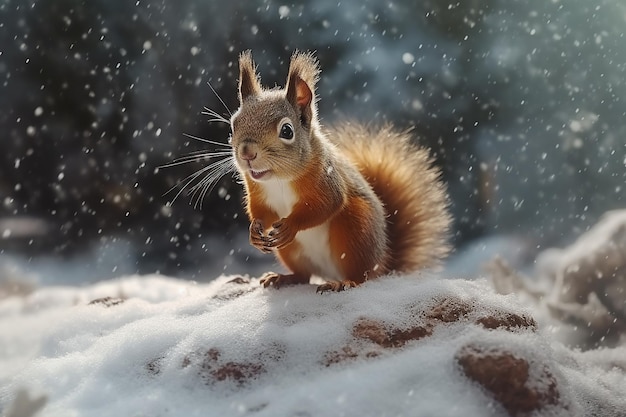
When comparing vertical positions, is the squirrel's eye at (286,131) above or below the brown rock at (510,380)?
above

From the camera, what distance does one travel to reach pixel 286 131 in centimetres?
96

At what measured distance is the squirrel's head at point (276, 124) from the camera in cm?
93

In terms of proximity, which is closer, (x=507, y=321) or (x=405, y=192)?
(x=507, y=321)

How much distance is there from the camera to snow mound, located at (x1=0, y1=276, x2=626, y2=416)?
26.5 inches

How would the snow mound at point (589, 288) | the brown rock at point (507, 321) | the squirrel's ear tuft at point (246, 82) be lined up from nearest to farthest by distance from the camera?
the brown rock at point (507, 321), the squirrel's ear tuft at point (246, 82), the snow mound at point (589, 288)

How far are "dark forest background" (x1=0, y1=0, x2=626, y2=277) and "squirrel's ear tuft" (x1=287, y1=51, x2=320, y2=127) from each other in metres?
0.36

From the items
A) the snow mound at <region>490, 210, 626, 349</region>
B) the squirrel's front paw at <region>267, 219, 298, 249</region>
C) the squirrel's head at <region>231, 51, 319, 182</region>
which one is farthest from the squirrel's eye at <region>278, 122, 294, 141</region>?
the snow mound at <region>490, 210, 626, 349</region>

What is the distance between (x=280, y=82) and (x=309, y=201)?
49 centimetres

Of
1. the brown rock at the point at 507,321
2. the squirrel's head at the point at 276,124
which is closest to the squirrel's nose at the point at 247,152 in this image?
the squirrel's head at the point at 276,124

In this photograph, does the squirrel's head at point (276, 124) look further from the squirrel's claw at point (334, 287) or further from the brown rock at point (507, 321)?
the brown rock at point (507, 321)

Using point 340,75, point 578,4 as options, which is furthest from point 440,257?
point 578,4

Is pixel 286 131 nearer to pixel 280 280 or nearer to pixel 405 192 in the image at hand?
pixel 280 280

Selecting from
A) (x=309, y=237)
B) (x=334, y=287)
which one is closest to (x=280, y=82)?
(x=309, y=237)

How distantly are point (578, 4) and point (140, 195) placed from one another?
1110 mm
